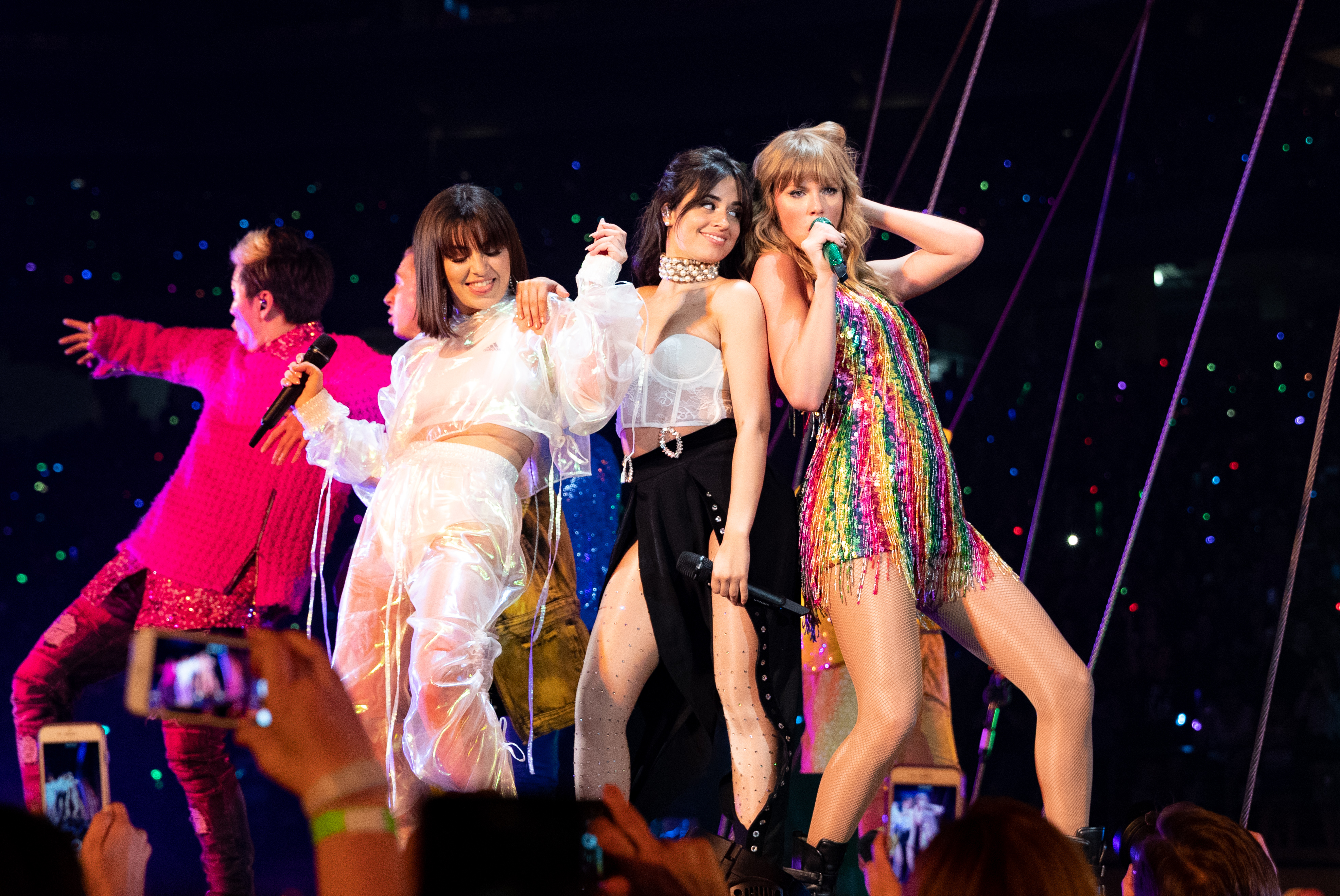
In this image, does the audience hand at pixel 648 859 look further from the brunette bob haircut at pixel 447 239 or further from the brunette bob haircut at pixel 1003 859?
the brunette bob haircut at pixel 447 239

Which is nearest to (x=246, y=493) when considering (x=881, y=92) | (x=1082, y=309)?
(x=1082, y=309)

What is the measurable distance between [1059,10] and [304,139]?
169 inches

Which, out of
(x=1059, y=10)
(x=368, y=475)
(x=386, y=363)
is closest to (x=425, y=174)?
(x=1059, y=10)

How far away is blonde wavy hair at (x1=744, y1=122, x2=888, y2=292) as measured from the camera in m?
2.55

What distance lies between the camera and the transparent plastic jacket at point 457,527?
231cm

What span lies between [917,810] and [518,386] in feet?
4.41

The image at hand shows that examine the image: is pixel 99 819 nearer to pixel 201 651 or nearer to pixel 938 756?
pixel 201 651

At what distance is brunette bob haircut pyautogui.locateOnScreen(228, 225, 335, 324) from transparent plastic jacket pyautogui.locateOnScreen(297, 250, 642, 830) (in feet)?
2.55

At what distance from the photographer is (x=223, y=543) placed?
3.23m

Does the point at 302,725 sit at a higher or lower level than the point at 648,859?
higher

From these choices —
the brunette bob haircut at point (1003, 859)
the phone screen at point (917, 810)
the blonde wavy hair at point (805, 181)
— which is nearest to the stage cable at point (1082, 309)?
the phone screen at point (917, 810)

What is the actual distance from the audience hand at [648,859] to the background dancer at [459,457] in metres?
1.36

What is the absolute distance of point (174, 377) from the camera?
3.46m

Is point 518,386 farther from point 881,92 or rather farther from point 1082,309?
point 881,92
